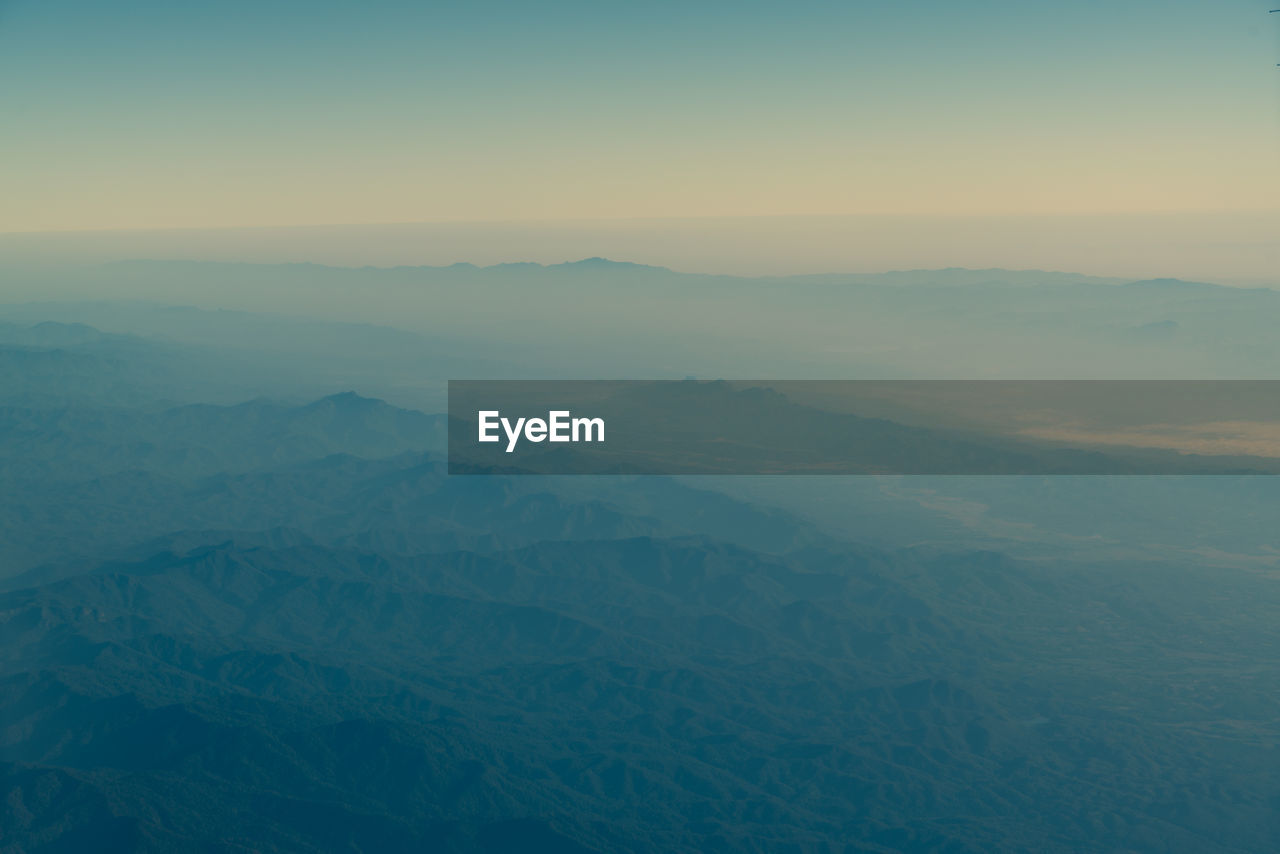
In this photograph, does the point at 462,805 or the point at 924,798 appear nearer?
the point at 462,805

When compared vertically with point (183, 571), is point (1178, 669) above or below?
below

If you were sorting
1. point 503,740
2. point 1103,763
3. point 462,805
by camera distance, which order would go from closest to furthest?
1. point 462,805
2. point 503,740
3. point 1103,763

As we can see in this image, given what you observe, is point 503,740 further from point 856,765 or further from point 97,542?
point 97,542

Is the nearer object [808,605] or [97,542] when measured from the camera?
[808,605]

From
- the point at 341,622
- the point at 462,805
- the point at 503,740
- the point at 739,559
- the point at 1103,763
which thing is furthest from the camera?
the point at 739,559

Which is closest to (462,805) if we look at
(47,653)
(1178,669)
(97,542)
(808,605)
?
(47,653)

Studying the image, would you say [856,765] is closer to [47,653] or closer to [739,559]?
[739,559]

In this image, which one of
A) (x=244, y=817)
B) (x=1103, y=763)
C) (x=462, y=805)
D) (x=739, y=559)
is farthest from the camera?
(x=739, y=559)

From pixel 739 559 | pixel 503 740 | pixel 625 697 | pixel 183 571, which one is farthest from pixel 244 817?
pixel 739 559

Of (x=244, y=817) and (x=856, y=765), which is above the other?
(x=244, y=817)
